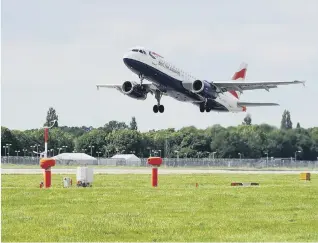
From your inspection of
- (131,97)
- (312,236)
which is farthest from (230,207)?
(131,97)

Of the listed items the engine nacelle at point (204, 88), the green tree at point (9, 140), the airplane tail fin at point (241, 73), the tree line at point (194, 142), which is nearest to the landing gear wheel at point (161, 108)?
the engine nacelle at point (204, 88)

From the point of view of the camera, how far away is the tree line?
98.0 metres

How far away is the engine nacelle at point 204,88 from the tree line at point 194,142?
1853 centimetres

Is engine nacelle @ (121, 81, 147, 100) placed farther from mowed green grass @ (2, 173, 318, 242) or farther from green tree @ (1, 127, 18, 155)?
green tree @ (1, 127, 18, 155)

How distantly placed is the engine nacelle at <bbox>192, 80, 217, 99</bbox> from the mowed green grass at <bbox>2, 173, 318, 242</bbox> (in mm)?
33033

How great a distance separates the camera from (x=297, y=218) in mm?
21312

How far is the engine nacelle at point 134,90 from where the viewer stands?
6316cm

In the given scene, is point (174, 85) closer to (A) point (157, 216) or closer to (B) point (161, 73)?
(B) point (161, 73)

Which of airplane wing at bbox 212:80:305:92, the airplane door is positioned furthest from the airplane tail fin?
the airplane door

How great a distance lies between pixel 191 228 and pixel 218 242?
2.23 metres

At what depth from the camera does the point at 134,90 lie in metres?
63.2

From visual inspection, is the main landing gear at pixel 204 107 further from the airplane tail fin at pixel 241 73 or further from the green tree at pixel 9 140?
the green tree at pixel 9 140

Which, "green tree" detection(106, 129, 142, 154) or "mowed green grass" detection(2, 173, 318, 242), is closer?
"mowed green grass" detection(2, 173, 318, 242)

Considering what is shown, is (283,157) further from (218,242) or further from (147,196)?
(218,242)
